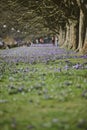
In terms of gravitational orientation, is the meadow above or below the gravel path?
above

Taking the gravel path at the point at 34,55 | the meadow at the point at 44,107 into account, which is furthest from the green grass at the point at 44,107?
the gravel path at the point at 34,55

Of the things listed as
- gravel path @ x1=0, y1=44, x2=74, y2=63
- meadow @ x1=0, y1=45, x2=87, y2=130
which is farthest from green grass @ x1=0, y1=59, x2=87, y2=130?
gravel path @ x1=0, y1=44, x2=74, y2=63

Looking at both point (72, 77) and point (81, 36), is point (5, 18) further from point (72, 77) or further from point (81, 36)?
point (72, 77)

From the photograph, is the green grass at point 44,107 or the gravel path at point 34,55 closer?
the green grass at point 44,107

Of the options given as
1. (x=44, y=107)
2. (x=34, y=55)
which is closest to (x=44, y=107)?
(x=44, y=107)

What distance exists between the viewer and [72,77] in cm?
1204

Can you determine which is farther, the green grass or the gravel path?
the gravel path

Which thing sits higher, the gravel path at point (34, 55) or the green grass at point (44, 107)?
the green grass at point (44, 107)

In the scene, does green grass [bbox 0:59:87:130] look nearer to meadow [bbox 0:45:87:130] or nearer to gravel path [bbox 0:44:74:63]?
meadow [bbox 0:45:87:130]

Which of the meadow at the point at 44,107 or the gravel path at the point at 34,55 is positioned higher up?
the meadow at the point at 44,107

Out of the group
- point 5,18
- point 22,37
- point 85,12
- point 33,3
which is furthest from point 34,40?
point 85,12

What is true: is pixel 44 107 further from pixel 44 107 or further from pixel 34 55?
pixel 34 55

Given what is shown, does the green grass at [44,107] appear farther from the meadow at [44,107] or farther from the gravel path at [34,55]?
the gravel path at [34,55]

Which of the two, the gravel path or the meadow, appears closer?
the meadow
